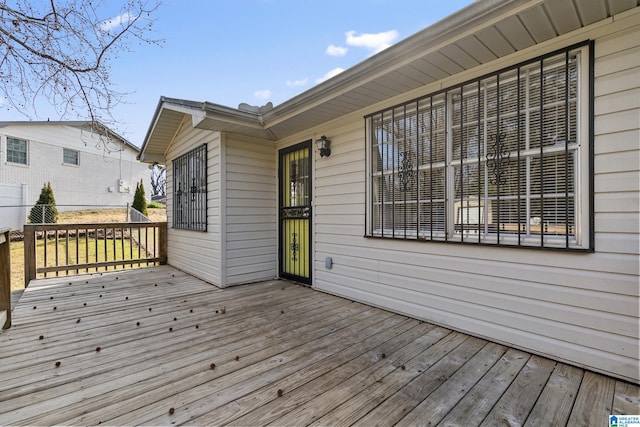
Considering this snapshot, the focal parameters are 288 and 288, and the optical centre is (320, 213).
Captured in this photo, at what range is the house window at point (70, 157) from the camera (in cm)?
1232

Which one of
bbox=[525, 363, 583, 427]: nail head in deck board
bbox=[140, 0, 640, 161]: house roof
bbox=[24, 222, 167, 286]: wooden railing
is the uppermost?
bbox=[140, 0, 640, 161]: house roof

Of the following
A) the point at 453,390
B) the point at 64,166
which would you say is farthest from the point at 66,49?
the point at 64,166

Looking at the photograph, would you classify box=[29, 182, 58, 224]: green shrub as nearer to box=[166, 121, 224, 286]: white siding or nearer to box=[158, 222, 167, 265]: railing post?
box=[158, 222, 167, 265]: railing post

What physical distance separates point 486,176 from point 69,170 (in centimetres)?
1576

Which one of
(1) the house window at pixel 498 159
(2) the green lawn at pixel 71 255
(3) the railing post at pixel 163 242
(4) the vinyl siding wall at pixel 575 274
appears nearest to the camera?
(4) the vinyl siding wall at pixel 575 274

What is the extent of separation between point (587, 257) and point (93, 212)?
1607 centimetres

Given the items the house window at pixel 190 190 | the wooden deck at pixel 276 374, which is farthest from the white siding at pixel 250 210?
the wooden deck at pixel 276 374

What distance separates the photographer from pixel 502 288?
2484 millimetres

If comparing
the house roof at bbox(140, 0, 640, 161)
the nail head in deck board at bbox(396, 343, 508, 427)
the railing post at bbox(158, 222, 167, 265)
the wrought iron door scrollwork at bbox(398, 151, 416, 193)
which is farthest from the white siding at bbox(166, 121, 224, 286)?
the nail head in deck board at bbox(396, 343, 508, 427)

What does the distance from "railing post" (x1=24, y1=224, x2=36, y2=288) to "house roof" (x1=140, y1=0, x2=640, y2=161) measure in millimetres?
3278

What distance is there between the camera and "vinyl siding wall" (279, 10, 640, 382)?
1930 millimetres

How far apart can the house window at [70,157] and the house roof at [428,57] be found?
38.9 feet

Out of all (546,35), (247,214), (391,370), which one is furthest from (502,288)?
(247,214)

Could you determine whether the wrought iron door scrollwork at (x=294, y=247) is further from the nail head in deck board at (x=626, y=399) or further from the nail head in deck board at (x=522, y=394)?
the nail head in deck board at (x=626, y=399)
